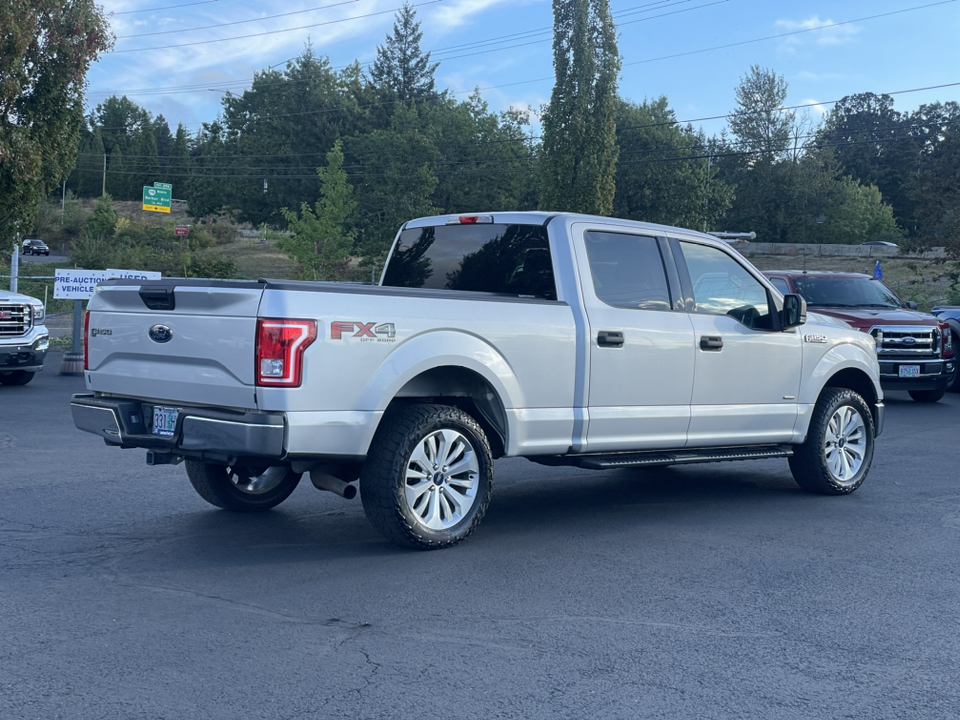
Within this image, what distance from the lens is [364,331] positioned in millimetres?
5840

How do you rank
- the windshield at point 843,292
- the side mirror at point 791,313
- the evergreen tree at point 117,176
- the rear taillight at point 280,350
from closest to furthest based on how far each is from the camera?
the rear taillight at point 280,350 < the side mirror at point 791,313 < the windshield at point 843,292 < the evergreen tree at point 117,176

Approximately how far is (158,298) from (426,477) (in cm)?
187

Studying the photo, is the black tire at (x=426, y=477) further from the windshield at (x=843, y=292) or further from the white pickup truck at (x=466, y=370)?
the windshield at (x=843, y=292)

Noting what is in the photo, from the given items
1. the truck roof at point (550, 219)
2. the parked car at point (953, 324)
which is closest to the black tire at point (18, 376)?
the truck roof at point (550, 219)

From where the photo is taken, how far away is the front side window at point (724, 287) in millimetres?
7785

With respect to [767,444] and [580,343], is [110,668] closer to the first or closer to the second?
[580,343]

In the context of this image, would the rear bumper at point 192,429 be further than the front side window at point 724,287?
No

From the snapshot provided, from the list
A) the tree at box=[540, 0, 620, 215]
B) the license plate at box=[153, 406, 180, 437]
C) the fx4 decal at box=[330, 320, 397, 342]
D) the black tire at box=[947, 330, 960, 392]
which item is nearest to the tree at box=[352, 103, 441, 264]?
the tree at box=[540, 0, 620, 215]

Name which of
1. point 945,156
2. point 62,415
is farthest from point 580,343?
point 945,156

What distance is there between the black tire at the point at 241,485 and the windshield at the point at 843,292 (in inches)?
418

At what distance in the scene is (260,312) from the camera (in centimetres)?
559

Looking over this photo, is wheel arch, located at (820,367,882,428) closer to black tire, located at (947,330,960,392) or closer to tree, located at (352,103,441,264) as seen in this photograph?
black tire, located at (947,330,960,392)

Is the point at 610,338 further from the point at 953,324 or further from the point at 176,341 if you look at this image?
the point at 953,324

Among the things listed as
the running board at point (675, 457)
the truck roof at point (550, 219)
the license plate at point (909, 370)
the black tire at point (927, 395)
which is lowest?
the black tire at point (927, 395)
